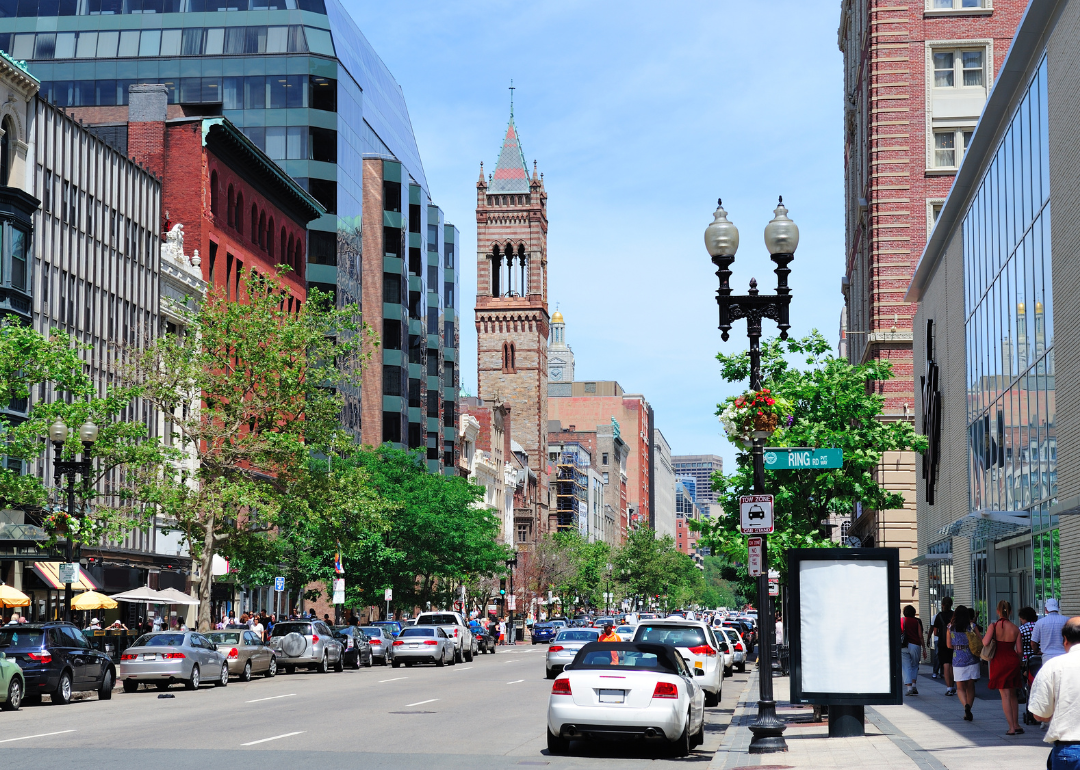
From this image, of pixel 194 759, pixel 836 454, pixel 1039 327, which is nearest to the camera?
pixel 194 759

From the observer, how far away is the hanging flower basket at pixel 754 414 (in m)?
18.8

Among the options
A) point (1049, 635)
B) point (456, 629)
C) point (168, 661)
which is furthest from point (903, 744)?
point (456, 629)

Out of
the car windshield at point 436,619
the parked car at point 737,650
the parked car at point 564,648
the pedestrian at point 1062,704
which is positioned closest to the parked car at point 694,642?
the parked car at point 564,648

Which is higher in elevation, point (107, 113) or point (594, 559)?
point (107, 113)

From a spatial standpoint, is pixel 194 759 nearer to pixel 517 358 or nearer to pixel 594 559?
pixel 594 559

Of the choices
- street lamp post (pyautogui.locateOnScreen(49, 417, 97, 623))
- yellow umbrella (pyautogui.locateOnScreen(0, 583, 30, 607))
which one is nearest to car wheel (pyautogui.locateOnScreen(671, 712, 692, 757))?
street lamp post (pyautogui.locateOnScreen(49, 417, 97, 623))

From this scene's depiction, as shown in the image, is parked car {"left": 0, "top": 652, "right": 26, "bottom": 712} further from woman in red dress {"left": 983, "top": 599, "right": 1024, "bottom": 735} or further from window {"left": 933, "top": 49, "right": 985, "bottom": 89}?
window {"left": 933, "top": 49, "right": 985, "bottom": 89}

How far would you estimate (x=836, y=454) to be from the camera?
18.3m

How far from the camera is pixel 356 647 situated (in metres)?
47.4

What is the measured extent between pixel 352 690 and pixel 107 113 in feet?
153

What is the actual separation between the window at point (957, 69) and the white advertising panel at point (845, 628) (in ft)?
120

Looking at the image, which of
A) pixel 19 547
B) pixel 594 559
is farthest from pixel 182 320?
pixel 594 559

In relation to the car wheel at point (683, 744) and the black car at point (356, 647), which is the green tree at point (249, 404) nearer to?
the black car at point (356, 647)

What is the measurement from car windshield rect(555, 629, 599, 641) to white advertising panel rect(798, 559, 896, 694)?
75.1ft
